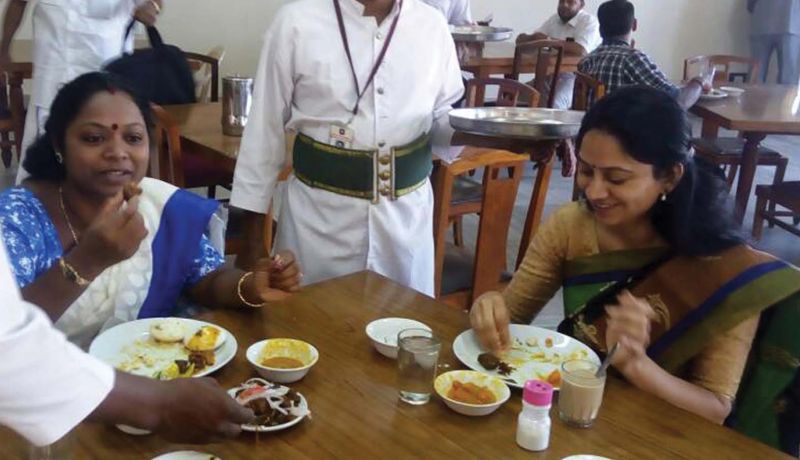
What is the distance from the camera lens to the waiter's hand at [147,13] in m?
3.49

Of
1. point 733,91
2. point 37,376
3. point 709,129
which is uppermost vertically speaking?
point 37,376

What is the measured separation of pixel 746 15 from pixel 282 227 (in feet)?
25.2

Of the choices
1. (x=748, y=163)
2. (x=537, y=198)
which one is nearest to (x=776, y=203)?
(x=748, y=163)

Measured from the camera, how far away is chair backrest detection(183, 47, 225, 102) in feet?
13.7

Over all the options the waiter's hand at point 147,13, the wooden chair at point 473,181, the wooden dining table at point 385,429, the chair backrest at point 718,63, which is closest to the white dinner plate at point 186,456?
the wooden dining table at point 385,429

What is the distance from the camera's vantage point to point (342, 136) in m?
2.12

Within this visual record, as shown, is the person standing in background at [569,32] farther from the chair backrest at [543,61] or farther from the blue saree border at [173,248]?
the blue saree border at [173,248]

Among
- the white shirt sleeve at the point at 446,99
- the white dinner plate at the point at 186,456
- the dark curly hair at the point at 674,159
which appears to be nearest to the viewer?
the white dinner plate at the point at 186,456

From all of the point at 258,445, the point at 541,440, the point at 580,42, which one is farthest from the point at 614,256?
the point at 580,42

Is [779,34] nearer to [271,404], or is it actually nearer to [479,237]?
[479,237]

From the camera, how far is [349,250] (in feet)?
7.34

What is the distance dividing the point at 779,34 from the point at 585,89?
4206mm

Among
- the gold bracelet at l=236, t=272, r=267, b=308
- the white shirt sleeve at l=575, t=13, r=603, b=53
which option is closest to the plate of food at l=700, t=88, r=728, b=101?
the white shirt sleeve at l=575, t=13, r=603, b=53

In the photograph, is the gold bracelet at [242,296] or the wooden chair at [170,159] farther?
the wooden chair at [170,159]
